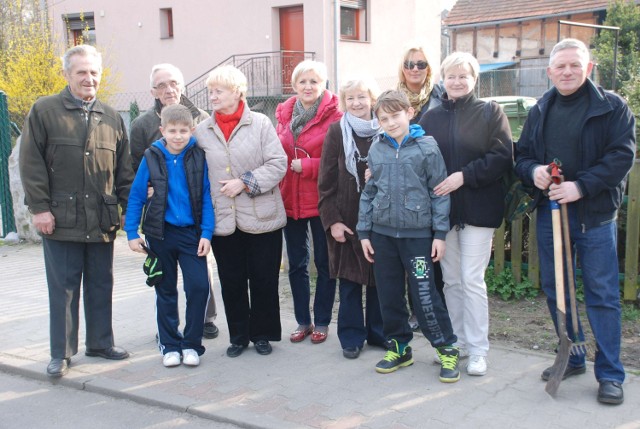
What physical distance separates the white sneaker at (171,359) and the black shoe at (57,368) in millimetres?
655

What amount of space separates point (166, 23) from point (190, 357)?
71.8 feet

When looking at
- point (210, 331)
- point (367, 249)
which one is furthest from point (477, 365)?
point (210, 331)

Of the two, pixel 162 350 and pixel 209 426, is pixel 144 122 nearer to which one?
pixel 162 350

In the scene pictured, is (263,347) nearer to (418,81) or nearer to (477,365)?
(477,365)

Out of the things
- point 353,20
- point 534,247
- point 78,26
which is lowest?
Answer: point 534,247

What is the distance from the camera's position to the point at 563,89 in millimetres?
3693

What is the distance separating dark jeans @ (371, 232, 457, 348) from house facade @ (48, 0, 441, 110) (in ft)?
51.9

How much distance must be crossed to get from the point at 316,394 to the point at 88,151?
7.00 feet

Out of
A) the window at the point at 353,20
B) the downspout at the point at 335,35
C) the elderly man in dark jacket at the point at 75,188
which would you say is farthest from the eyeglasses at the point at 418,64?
the window at the point at 353,20

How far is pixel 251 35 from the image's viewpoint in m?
22.2

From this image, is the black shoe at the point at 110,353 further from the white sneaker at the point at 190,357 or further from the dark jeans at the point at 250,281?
the dark jeans at the point at 250,281

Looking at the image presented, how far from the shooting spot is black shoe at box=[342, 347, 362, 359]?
4504 mm

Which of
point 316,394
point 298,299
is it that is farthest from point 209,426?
point 298,299

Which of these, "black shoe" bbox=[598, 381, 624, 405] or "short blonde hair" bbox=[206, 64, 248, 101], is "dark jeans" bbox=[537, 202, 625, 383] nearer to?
"black shoe" bbox=[598, 381, 624, 405]
